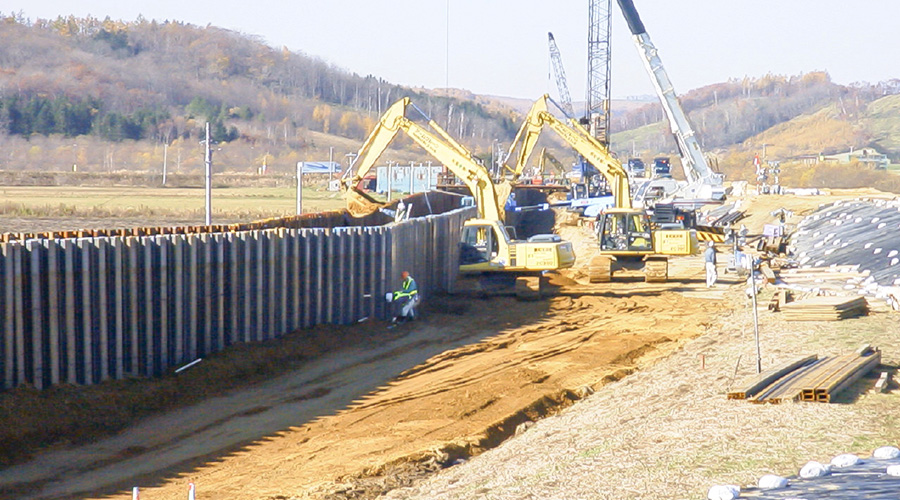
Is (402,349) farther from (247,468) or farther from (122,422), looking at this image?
(247,468)

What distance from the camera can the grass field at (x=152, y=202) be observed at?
5106cm

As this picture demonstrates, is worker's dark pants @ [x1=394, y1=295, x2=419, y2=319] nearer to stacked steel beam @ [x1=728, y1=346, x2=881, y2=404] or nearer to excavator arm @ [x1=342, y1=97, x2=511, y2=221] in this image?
excavator arm @ [x1=342, y1=97, x2=511, y2=221]

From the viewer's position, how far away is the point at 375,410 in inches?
612

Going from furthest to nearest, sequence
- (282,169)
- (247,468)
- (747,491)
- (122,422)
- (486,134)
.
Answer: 1. (486,134)
2. (282,169)
3. (122,422)
4. (247,468)
5. (747,491)

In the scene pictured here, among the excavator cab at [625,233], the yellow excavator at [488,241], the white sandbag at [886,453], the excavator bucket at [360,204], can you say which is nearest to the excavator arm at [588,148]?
the excavator cab at [625,233]

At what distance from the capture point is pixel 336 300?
22.7 meters

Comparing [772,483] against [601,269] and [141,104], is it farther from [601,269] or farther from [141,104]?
[141,104]

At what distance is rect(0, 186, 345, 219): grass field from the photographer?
168 feet

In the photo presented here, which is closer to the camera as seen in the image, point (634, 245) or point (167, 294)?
point (167, 294)

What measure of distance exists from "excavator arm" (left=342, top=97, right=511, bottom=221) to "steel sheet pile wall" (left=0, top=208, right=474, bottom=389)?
594 centimetres

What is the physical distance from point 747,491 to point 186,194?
65.2 meters

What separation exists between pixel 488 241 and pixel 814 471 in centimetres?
1954

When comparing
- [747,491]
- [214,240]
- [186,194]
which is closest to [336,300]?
[214,240]

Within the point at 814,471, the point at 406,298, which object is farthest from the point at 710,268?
the point at 814,471
